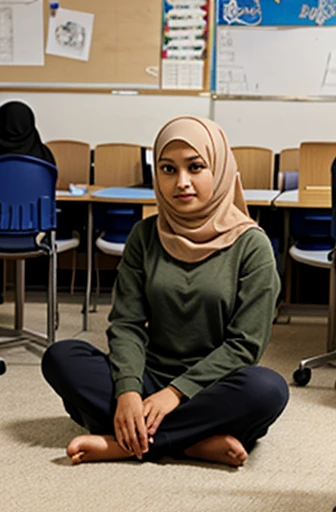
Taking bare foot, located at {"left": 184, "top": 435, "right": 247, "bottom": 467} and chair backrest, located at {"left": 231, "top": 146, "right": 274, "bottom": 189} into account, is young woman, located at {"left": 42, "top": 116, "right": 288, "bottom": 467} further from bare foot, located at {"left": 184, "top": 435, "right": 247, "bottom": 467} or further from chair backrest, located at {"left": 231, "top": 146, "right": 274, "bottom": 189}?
chair backrest, located at {"left": 231, "top": 146, "right": 274, "bottom": 189}

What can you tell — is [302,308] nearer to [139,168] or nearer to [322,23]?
[139,168]

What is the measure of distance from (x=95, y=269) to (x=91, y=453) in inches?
113

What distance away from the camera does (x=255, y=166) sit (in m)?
4.75

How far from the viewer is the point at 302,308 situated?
14.0ft

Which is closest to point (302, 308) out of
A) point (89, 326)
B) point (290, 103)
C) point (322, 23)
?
point (89, 326)

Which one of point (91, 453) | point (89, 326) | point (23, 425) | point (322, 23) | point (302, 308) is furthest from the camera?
point (322, 23)

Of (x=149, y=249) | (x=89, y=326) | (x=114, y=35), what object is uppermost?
(x=114, y=35)

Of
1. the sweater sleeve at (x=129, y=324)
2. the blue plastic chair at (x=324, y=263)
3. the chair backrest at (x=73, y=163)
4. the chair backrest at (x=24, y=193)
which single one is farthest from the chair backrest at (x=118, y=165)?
the sweater sleeve at (x=129, y=324)

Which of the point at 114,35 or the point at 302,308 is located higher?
the point at 114,35

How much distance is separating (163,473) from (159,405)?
0.18 meters

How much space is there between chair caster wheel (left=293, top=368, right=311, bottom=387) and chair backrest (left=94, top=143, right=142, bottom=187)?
239 cm

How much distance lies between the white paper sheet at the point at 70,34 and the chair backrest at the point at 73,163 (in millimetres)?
792

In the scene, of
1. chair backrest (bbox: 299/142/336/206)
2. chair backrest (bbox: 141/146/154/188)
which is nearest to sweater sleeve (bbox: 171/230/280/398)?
chair backrest (bbox: 299/142/336/206)

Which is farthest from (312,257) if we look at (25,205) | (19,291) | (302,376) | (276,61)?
(276,61)
